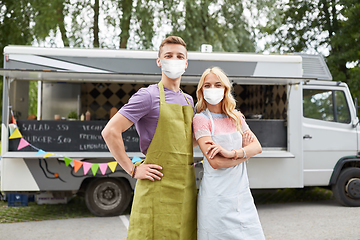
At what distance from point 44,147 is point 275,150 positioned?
3.93m

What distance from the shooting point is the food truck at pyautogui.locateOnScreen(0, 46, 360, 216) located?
215 inches

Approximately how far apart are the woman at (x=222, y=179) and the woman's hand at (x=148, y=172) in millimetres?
321

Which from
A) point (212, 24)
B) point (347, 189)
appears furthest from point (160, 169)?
point (212, 24)

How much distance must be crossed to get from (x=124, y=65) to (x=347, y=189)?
4.73m

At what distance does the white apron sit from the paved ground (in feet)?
9.13

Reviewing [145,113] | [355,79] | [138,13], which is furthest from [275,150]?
[355,79]

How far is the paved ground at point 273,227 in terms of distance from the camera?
4809 millimetres

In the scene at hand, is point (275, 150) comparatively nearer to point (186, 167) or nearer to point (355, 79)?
point (186, 167)

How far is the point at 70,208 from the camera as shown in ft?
21.7

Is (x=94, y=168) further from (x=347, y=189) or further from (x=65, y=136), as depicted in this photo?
(x=347, y=189)

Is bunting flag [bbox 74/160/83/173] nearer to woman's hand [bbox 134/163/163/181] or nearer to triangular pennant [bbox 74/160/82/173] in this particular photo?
triangular pennant [bbox 74/160/82/173]

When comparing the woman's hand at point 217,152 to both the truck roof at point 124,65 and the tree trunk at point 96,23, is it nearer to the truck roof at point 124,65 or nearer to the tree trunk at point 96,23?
the truck roof at point 124,65

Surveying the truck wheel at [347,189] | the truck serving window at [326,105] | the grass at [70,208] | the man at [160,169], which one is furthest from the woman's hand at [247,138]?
the truck wheel at [347,189]

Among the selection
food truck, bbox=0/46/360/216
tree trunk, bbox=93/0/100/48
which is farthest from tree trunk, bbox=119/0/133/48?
food truck, bbox=0/46/360/216
